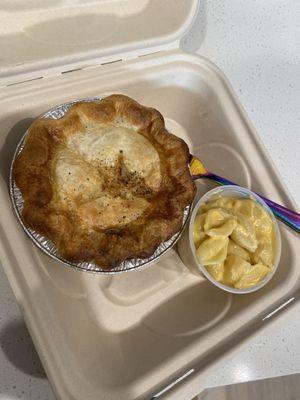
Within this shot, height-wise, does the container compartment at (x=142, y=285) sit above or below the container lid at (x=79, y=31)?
below

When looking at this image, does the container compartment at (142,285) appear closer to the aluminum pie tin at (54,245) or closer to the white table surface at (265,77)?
the aluminum pie tin at (54,245)

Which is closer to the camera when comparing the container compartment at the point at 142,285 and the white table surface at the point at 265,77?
the container compartment at the point at 142,285

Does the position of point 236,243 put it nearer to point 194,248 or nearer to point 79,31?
point 194,248

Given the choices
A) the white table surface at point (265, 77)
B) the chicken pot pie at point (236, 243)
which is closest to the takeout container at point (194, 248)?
the chicken pot pie at point (236, 243)

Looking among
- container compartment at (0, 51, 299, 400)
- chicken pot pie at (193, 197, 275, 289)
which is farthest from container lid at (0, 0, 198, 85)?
chicken pot pie at (193, 197, 275, 289)

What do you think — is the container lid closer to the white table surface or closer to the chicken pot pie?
the white table surface

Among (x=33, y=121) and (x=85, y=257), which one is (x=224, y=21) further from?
(x=85, y=257)
